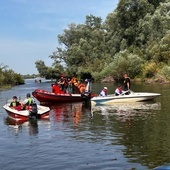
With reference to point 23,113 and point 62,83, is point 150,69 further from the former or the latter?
point 23,113

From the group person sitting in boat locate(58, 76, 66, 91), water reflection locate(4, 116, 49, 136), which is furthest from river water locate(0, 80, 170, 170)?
person sitting in boat locate(58, 76, 66, 91)

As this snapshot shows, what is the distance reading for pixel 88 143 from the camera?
1348 cm

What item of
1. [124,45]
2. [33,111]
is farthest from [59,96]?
[124,45]

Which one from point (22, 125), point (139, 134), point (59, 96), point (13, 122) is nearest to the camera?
point (139, 134)

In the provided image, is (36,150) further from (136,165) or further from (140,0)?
(140,0)

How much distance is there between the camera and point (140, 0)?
78375 millimetres

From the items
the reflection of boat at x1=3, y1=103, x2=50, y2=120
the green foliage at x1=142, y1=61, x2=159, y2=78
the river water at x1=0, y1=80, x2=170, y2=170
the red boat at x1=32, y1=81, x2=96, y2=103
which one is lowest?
the river water at x1=0, y1=80, x2=170, y2=170

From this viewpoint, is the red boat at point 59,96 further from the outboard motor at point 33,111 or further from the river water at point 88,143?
the outboard motor at point 33,111

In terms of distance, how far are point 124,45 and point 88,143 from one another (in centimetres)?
6671

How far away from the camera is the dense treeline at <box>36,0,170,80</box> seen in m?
66.0

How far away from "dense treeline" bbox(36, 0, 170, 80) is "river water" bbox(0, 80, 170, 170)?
4054cm

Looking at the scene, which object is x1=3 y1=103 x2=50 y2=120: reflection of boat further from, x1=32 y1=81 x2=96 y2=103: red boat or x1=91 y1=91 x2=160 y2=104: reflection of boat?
x1=32 y1=81 x2=96 y2=103: red boat

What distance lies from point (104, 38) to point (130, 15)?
53.3 feet

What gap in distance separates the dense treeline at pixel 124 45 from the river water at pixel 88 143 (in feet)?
133
